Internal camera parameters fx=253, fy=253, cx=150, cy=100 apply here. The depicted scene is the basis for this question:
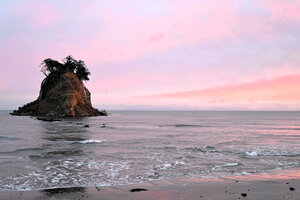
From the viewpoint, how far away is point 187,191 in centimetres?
891

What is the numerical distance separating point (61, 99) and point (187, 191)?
8214cm

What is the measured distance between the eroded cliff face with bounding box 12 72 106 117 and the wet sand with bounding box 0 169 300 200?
7709 centimetres

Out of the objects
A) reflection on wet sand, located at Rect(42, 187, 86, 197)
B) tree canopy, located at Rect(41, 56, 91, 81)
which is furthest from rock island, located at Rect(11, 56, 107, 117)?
reflection on wet sand, located at Rect(42, 187, 86, 197)

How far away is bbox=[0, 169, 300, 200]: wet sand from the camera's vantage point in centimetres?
827

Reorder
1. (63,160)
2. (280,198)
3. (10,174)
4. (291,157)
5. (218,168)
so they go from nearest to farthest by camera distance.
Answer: (280,198), (10,174), (218,168), (63,160), (291,157)

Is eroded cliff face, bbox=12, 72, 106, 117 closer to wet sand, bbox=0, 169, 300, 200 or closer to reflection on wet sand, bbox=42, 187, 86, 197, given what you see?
reflection on wet sand, bbox=42, 187, 86, 197

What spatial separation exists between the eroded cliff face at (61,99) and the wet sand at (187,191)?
7709 centimetres

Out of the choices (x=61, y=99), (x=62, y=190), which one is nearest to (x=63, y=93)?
(x=61, y=99)

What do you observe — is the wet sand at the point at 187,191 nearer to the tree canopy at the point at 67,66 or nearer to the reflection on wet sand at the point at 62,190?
the reflection on wet sand at the point at 62,190

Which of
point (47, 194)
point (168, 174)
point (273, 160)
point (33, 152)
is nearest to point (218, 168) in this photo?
point (168, 174)

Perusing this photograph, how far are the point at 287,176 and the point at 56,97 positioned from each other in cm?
8392

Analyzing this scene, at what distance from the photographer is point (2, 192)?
8.68 m

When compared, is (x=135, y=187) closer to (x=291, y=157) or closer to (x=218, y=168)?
(x=218, y=168)

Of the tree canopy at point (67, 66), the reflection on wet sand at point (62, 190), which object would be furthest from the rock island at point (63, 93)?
the reflection on wet sand at point (62, 190)
